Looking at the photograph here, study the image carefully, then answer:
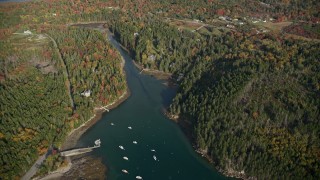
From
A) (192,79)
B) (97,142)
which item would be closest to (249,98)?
(192,79)

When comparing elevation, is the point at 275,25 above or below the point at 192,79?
above

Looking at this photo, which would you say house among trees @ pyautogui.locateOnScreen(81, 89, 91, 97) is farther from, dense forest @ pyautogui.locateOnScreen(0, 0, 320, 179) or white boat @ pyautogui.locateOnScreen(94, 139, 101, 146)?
white boat @ pyautogui.locateOnScreen(94, 139, 101, 146)

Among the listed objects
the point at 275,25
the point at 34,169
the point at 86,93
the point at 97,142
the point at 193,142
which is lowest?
the point at 34,169

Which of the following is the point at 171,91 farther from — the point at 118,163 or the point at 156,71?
the point at 118,163

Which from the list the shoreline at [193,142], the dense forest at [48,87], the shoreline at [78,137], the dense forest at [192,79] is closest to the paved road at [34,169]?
the dense forest at [48,87]

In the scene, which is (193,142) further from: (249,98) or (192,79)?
(192,79)

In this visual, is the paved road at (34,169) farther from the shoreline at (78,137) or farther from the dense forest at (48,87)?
the shoreline at (78,137)

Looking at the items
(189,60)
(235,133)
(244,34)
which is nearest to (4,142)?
(235,133)
